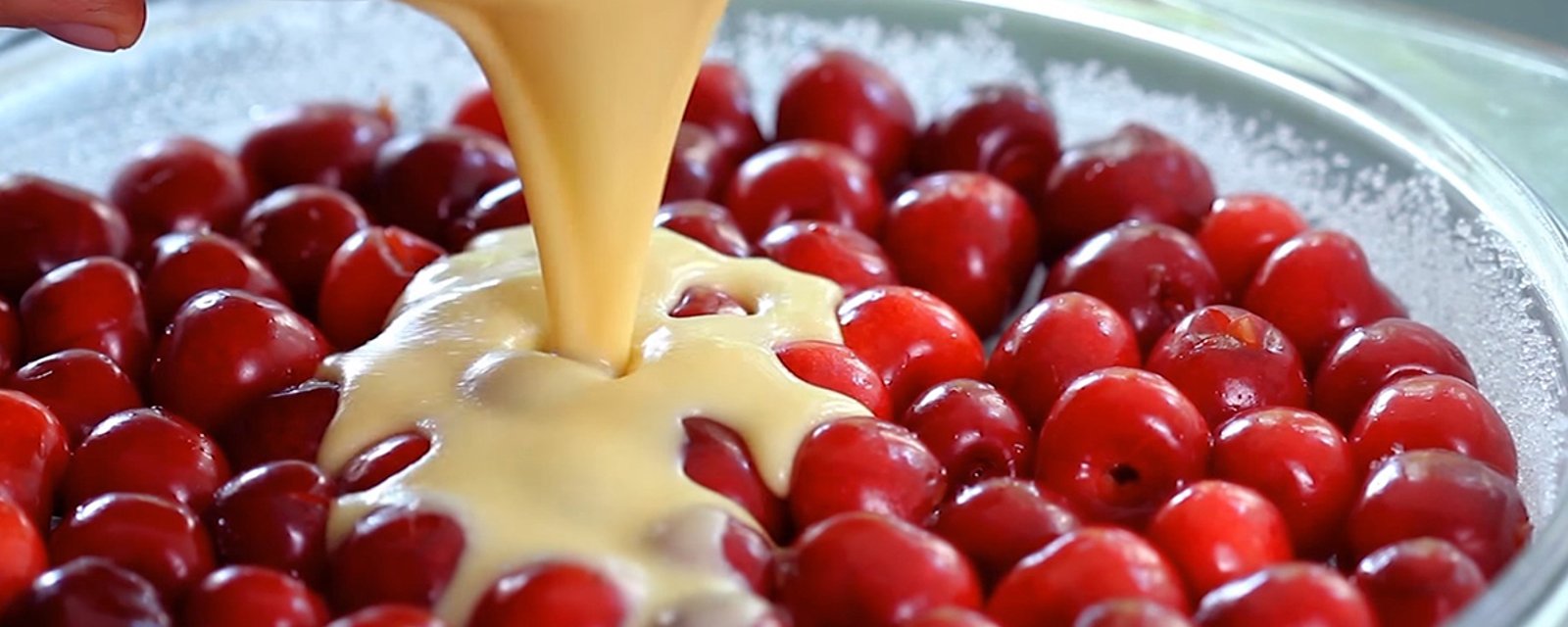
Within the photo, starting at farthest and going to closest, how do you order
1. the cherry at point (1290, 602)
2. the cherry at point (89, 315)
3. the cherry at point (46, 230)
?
1. the cherry at point (46, 230)
2. the cherry at point (89, 315)
3. the cherry at point (1290, 602)

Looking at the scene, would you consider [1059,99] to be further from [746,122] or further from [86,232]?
[86,232]

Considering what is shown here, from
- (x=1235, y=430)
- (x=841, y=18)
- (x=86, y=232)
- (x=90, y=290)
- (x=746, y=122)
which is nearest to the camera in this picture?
(x=1235, y=430)

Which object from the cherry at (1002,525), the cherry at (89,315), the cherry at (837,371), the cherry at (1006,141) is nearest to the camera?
the cherry at (1002,525)

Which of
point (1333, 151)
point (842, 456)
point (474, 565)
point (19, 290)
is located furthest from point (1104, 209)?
point (19, 290)

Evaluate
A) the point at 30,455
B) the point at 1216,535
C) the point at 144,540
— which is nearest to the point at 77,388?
the point at 30,455

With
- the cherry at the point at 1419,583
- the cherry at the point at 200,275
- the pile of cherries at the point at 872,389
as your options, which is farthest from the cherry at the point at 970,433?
the cherry at the point at 200,275

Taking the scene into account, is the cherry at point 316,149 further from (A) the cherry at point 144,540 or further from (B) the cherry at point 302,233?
(A) the cherry at point 144,540

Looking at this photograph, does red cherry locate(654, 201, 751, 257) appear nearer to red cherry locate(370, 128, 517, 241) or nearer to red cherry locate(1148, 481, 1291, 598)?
red cherry locate(370, 128, 517, 241)
